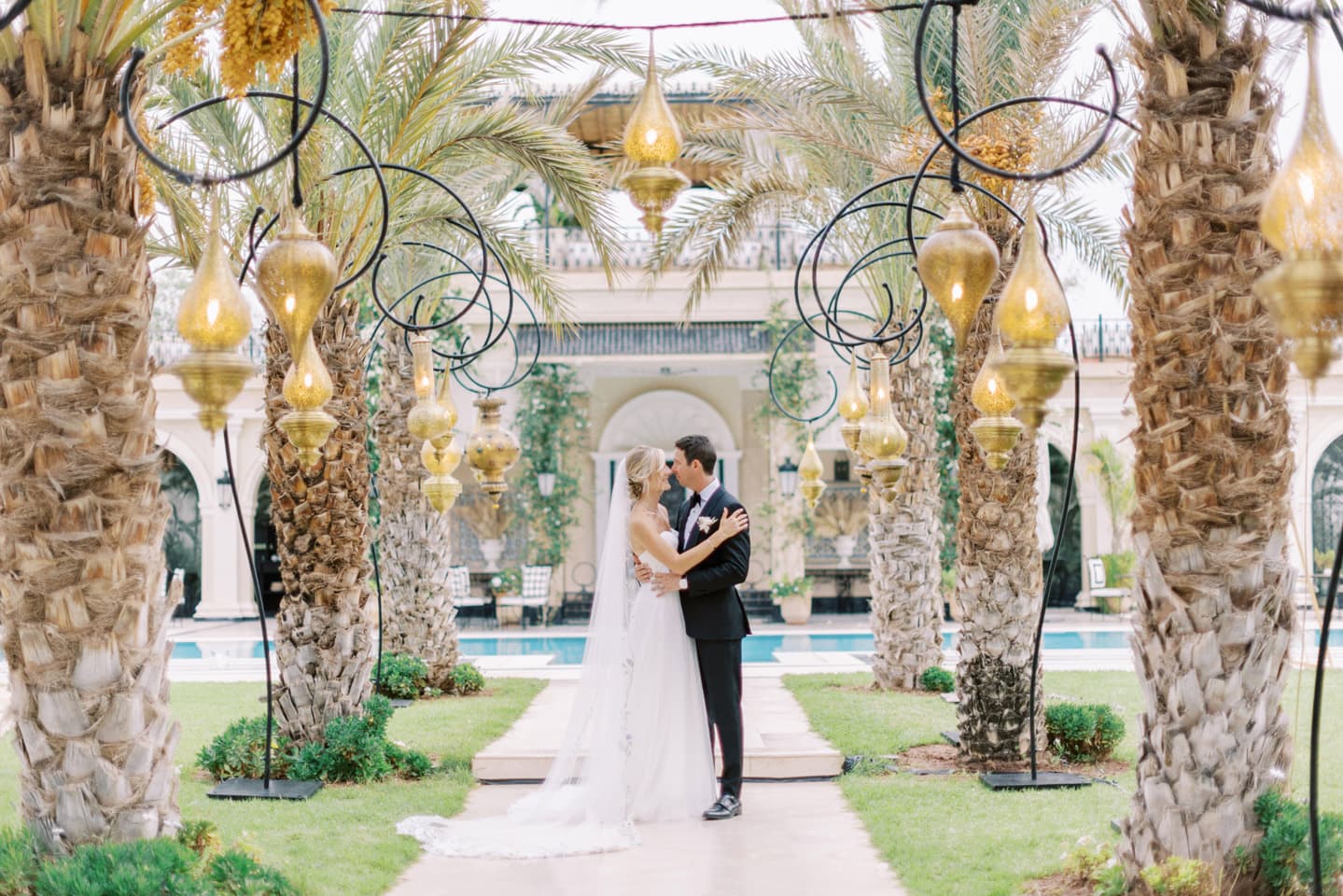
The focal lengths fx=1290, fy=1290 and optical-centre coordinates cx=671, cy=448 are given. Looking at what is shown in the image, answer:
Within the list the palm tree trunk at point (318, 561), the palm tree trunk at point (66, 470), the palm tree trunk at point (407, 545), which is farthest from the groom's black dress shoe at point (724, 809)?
the palm tree trunk at point (407, 545)

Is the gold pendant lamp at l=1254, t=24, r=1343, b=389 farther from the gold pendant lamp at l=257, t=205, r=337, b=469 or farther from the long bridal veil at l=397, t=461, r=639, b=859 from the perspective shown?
the long bridal veil at l=397, t=461, r=639, b=859

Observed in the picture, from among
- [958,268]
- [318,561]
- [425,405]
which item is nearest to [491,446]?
[425,405]

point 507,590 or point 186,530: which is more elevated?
point 186,530

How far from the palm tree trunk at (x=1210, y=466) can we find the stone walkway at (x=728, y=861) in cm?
130

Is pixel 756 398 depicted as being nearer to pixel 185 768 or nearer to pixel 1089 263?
pixel 1089 263

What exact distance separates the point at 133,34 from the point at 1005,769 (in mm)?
6171

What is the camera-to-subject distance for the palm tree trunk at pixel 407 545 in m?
12.6

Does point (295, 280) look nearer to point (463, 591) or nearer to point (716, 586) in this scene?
point (716, 586)

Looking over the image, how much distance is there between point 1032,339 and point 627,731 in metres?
4.25

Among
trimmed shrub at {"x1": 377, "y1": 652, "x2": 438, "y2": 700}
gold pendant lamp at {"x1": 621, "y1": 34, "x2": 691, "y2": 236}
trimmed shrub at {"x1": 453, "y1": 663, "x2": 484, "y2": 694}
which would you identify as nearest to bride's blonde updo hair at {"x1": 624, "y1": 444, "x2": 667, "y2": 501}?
gold pendant lamp at {"x1": 621, "y1": 34, "x2": 691, "y2": 236}

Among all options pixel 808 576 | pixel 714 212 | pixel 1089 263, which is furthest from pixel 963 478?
pixel 808 576

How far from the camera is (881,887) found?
5219 mm

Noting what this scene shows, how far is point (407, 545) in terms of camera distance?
41.7 feet

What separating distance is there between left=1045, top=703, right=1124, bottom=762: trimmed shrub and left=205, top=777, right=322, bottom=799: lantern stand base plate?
4.48 metres
